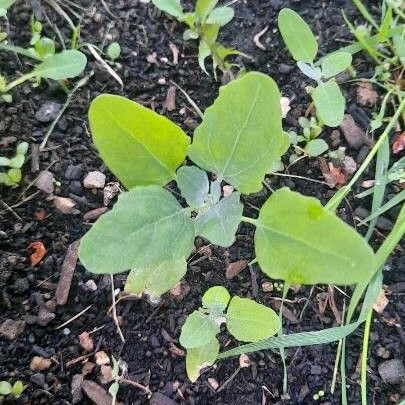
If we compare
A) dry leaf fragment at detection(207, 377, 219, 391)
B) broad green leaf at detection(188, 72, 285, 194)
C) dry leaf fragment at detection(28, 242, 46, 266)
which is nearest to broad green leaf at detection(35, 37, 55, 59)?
dry leaf fragment at detection(28, 242, 46, 266)

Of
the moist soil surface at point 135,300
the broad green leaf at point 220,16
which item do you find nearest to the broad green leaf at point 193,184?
the moist soil surface at point 135,300

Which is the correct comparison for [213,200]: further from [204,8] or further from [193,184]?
[204,8]

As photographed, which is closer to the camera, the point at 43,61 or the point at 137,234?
the point at 137,234

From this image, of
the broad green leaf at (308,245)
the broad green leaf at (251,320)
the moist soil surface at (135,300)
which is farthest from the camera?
the moist soil surface at (135,300)

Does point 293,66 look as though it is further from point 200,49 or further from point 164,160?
point 164,160

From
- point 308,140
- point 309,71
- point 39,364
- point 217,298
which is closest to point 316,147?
point 308,140

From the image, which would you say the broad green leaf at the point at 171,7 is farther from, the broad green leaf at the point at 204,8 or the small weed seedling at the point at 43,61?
the small weed seedling at the point at 43,61

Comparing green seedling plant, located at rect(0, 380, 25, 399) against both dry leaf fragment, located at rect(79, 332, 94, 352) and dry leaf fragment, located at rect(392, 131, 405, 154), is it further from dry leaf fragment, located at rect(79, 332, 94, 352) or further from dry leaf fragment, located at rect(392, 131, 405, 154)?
dry leaf fragment, located at rect(392, 131, 405, 154)

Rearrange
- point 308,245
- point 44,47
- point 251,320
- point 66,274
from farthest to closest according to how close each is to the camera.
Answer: point 44,47 → point 66,274 → point 251,320 → point 308,245
